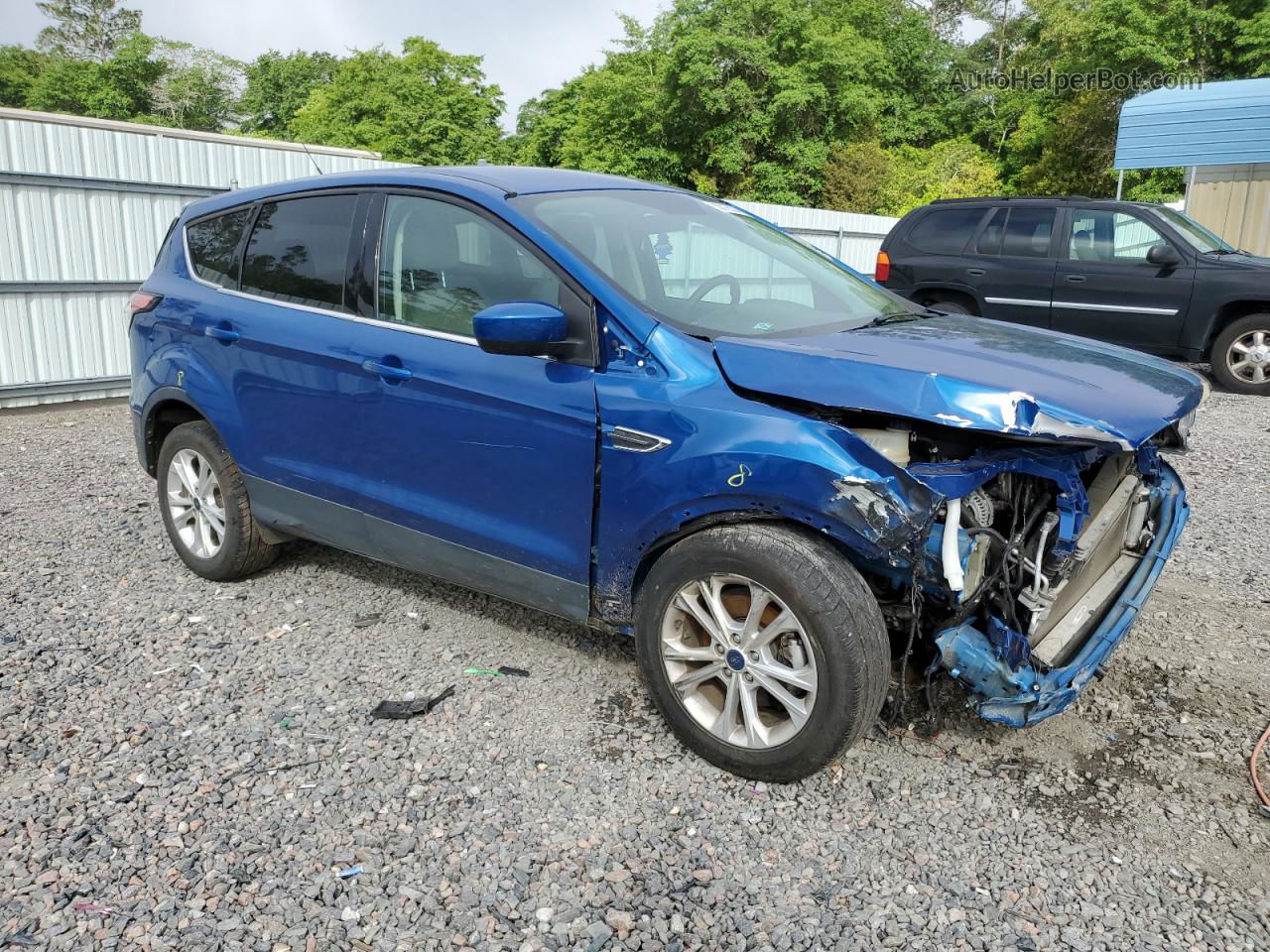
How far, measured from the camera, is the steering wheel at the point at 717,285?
346 centimetres

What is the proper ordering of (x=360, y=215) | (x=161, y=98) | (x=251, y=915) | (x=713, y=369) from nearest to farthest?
(x=251, y=915)
(x=713, y=369)
(x=360, y=215)
(x=161, y=98)

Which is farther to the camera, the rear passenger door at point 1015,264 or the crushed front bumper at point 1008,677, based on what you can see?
the rear passenger door at point 1015,264

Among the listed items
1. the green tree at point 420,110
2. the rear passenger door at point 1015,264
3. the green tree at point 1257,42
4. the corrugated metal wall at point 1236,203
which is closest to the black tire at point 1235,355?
the rear passenger door at point 1015,264

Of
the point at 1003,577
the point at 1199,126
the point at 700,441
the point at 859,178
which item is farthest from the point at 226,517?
the point at 859,178

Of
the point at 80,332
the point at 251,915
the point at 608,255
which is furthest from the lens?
the point at 80,332

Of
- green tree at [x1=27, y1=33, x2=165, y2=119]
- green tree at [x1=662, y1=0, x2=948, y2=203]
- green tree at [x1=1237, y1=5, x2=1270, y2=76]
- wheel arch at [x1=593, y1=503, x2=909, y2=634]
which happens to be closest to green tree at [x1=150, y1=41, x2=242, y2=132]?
green tree at [x1=27, y1=33, x2=165, y2=119]

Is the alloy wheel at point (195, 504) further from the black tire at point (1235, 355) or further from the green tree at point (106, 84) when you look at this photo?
the green tree at point (106, 84)

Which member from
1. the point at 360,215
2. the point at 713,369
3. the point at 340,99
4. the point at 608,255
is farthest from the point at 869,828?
the point at 340,99

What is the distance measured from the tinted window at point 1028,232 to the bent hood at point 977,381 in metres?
7.99

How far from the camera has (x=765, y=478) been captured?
281cm

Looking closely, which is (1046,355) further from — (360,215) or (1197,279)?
(1197,279)

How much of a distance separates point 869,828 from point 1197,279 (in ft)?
29.7

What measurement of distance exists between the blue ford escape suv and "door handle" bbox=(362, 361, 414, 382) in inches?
0.8

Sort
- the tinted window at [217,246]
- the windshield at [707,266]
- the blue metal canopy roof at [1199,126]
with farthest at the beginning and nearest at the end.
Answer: the blue metal canopy roof at [1199,126] → the tinted window at [217,246] → the windshield at [707,266]
